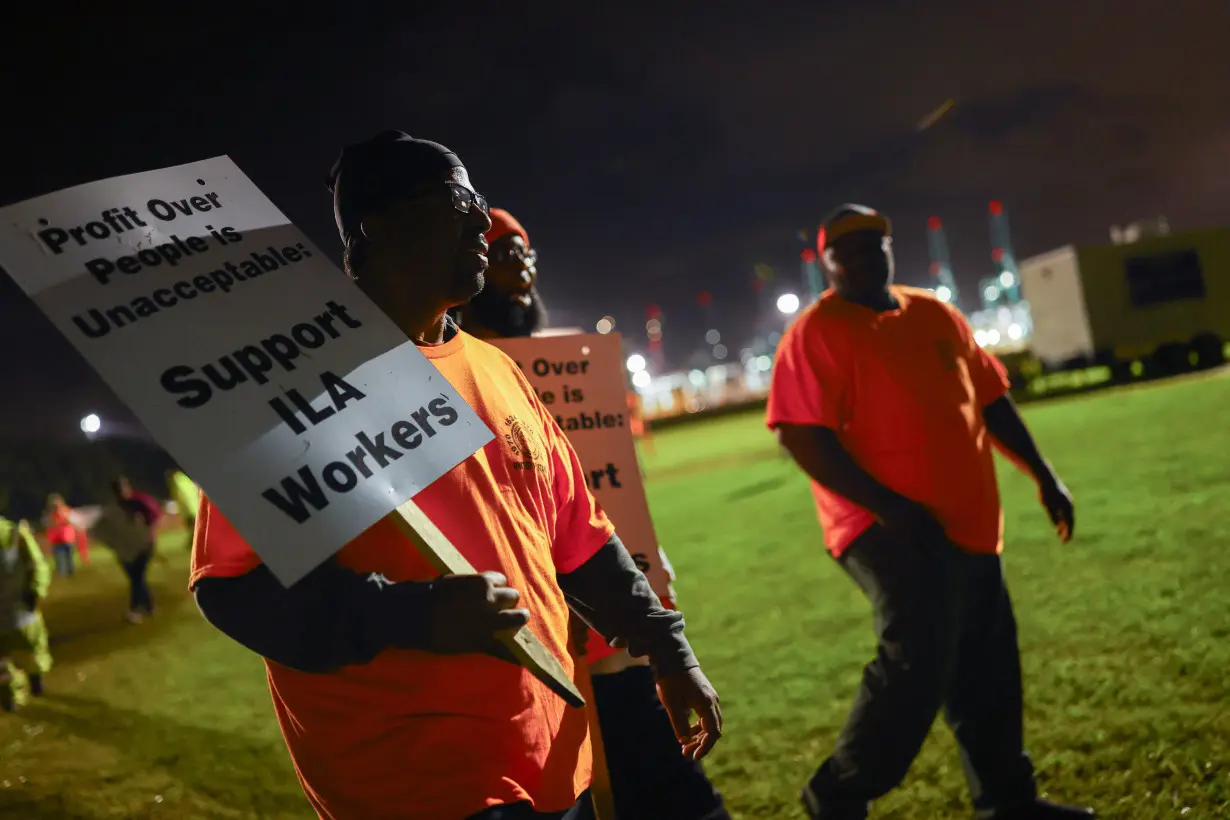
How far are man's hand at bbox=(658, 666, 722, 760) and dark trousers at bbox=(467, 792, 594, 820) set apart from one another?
0.30 m

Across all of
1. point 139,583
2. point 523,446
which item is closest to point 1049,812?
point 523,446

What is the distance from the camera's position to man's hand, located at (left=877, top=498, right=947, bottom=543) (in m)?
2.89

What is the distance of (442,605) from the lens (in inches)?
54.2

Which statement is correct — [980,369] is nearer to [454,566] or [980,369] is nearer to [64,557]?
[454,566]

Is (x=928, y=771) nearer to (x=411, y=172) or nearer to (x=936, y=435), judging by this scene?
(x=936, y=435)

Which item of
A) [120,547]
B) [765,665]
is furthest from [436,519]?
[120,547]

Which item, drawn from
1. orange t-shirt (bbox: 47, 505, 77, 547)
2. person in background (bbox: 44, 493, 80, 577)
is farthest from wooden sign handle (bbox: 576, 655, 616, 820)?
orange t-shirt (bbox: 47, 505, 77, 547)

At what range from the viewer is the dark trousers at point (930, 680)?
286cm

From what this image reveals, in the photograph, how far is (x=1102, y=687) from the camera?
403cm

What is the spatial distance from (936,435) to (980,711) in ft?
3.38

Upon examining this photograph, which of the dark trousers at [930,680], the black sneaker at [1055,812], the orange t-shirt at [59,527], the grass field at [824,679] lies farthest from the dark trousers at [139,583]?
the black sneaker at [1055,812]

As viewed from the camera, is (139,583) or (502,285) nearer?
(502,285)

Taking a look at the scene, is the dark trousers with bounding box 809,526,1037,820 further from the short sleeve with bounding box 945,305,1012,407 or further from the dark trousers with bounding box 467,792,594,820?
the dark trousers with bounding box 467,792,594,820

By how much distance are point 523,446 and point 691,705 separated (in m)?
0.72
